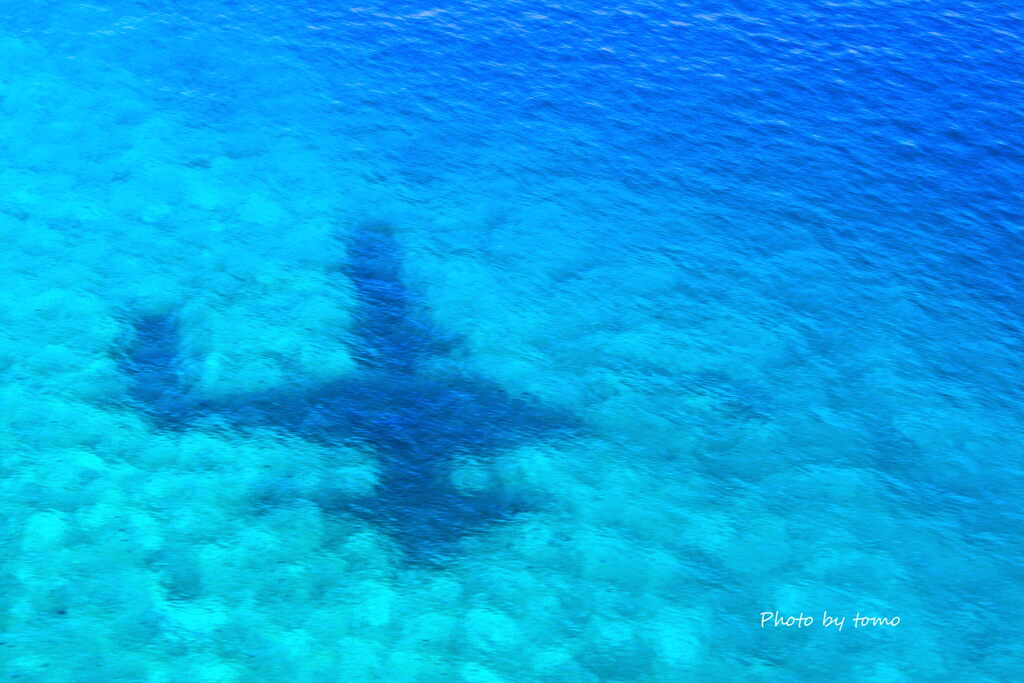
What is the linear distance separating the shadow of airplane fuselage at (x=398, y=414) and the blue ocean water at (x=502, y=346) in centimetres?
18

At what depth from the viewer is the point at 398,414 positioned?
46875 millimetres

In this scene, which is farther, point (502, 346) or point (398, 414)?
point (502, 346)

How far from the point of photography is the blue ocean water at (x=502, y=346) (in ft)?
126

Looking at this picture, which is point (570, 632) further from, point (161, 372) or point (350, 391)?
point (161, 372)

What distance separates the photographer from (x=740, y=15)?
263 ft

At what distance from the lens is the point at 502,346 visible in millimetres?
51094

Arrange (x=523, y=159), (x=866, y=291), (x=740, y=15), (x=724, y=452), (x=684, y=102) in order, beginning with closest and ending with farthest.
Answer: (x=724, y=452)
(x=866, y=291)
(x=523, y=159)
(x=684, y=102)
(x=740, y=15)

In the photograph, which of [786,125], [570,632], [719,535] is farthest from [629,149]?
[570,632]

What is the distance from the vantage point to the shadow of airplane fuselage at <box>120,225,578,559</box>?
139 ft

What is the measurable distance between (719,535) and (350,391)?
19191 millimetres

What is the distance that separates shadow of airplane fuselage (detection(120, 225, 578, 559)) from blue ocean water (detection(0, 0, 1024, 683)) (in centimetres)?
18

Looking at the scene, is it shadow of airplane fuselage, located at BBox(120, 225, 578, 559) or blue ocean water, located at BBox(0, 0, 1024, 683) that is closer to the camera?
blue ocean water, located at BBox(0, 0, 1024, 683)

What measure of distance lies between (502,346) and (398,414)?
7.39 m

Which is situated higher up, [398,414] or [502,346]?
[502,346]
